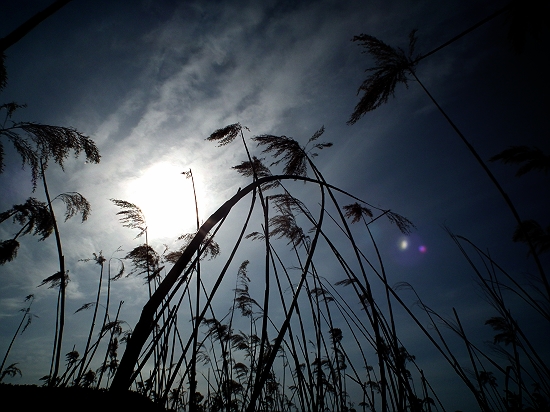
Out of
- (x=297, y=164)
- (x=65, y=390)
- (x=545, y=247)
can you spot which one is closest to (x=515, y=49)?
(x=297, y=164)

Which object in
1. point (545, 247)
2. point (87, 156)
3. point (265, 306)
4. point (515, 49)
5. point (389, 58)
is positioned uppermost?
point (545, 247)

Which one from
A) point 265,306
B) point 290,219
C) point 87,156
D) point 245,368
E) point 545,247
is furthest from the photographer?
point 245,368

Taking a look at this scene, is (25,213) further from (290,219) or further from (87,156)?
(290,219)

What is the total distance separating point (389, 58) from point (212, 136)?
95.1 inches

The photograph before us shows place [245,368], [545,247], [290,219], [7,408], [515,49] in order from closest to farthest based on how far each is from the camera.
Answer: [7,408]
[515,49]
[290,219]
[545,247]
[245,368]

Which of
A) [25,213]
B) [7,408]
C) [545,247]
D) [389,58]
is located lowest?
[7,408]

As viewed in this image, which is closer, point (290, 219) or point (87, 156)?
point (87, 156)

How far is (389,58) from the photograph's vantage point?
2.99m

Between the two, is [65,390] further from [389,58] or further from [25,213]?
[389,58]

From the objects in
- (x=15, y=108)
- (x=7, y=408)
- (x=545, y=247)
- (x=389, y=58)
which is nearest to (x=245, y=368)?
(x=7, y=408)

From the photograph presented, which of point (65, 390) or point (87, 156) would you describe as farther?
point (65, 390)

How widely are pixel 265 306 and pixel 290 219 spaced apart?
2.03 m

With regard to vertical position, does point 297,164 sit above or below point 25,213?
→ below

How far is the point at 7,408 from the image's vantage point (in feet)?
7.00
